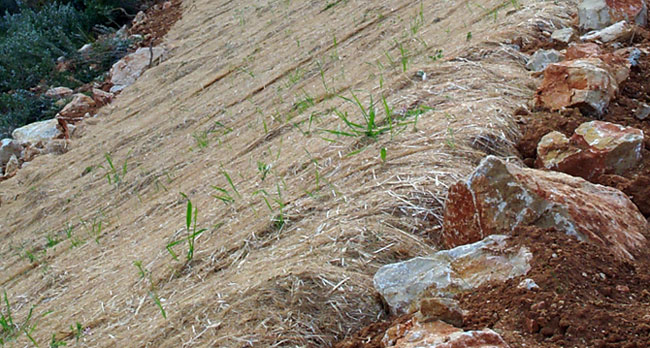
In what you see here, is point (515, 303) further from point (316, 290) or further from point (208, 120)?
point (208, 120)

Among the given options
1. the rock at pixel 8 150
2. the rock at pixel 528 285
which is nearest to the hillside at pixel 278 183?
the rock at pixel 528 285

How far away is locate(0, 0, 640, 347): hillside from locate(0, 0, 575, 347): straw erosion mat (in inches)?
0.4

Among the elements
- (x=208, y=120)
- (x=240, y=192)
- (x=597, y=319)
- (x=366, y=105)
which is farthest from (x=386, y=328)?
(x=208, y=120)

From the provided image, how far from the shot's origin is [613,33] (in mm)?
3793

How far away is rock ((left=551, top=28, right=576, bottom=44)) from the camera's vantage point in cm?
384

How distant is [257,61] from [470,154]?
3735 millimetres

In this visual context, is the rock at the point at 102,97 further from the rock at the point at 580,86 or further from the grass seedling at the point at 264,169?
the rock at the point at 580,86

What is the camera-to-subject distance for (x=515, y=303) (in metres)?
1.89

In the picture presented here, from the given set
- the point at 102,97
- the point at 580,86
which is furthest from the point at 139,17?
the point at 580,86

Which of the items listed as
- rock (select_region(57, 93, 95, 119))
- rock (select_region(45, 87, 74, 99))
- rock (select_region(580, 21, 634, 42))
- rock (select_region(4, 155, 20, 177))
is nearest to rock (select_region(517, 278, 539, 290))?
rock (select_region(580, 21, 634, 42))

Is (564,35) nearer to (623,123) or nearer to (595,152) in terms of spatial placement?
(623,123)

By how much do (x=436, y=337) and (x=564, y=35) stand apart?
263 centimetres

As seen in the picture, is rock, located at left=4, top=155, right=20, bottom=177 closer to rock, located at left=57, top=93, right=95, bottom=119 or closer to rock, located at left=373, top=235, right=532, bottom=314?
rock, located at left=57, top=93, right=95, bottom=119

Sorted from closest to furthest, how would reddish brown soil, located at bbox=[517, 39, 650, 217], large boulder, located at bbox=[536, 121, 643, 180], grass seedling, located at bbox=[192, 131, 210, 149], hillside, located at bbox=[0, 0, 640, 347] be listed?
hillside, located at bbox=[0, 0, 640, 347]
reddish brown soil, located at bbox=[517, 39, 650, 217]
large boulder, located at bbox=[536, 121, 643, 180]
grass seedling, located at bbox=[192, 131, 210, 149]
